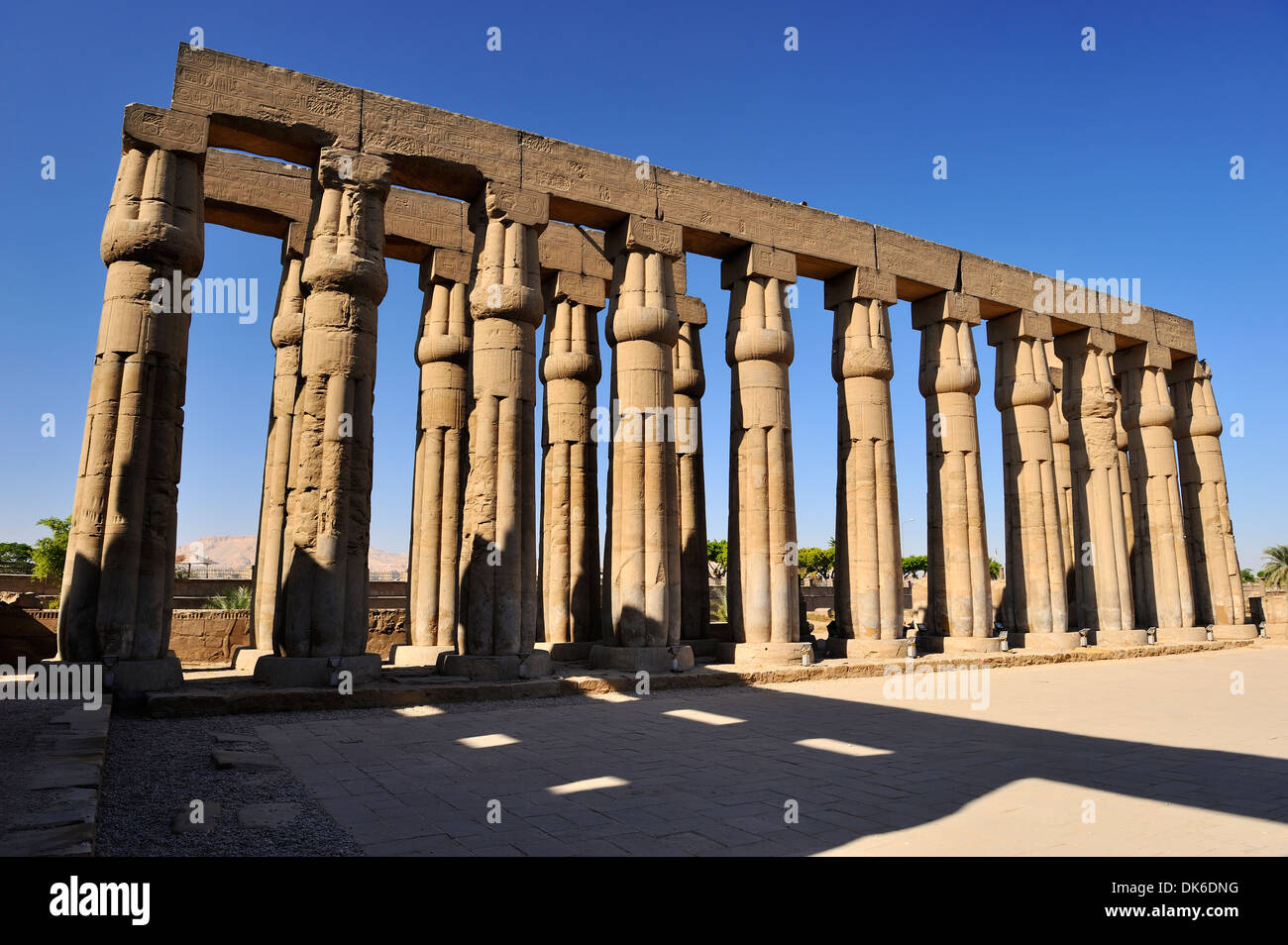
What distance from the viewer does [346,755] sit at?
7449 millimetres

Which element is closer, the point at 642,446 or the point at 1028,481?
the point at 642,446

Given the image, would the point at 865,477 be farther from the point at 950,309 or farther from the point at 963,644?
the point at 950,309

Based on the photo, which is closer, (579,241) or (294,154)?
(294,154)

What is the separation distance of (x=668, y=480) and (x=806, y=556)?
2408 inches

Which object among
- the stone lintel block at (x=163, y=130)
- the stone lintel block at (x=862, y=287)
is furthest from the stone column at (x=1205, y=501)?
the stone lintel block at (x=163, y=130)

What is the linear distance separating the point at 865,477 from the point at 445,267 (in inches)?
354

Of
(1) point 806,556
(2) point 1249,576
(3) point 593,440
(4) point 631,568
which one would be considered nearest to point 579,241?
(3) point 593,440

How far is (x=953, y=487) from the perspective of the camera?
693 inches

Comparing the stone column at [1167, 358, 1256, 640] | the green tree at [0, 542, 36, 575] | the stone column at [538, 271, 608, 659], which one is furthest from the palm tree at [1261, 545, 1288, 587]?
the green tree at [0, 542, 36, 575]

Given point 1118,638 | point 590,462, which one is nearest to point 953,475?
point 1118,638

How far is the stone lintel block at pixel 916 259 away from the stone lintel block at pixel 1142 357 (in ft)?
24.7

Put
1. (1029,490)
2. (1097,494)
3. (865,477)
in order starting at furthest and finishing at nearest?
(1097,494) < (1029,490) < (865,477)

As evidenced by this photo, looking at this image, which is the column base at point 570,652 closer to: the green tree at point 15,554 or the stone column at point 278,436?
the stone column at point 278,436
